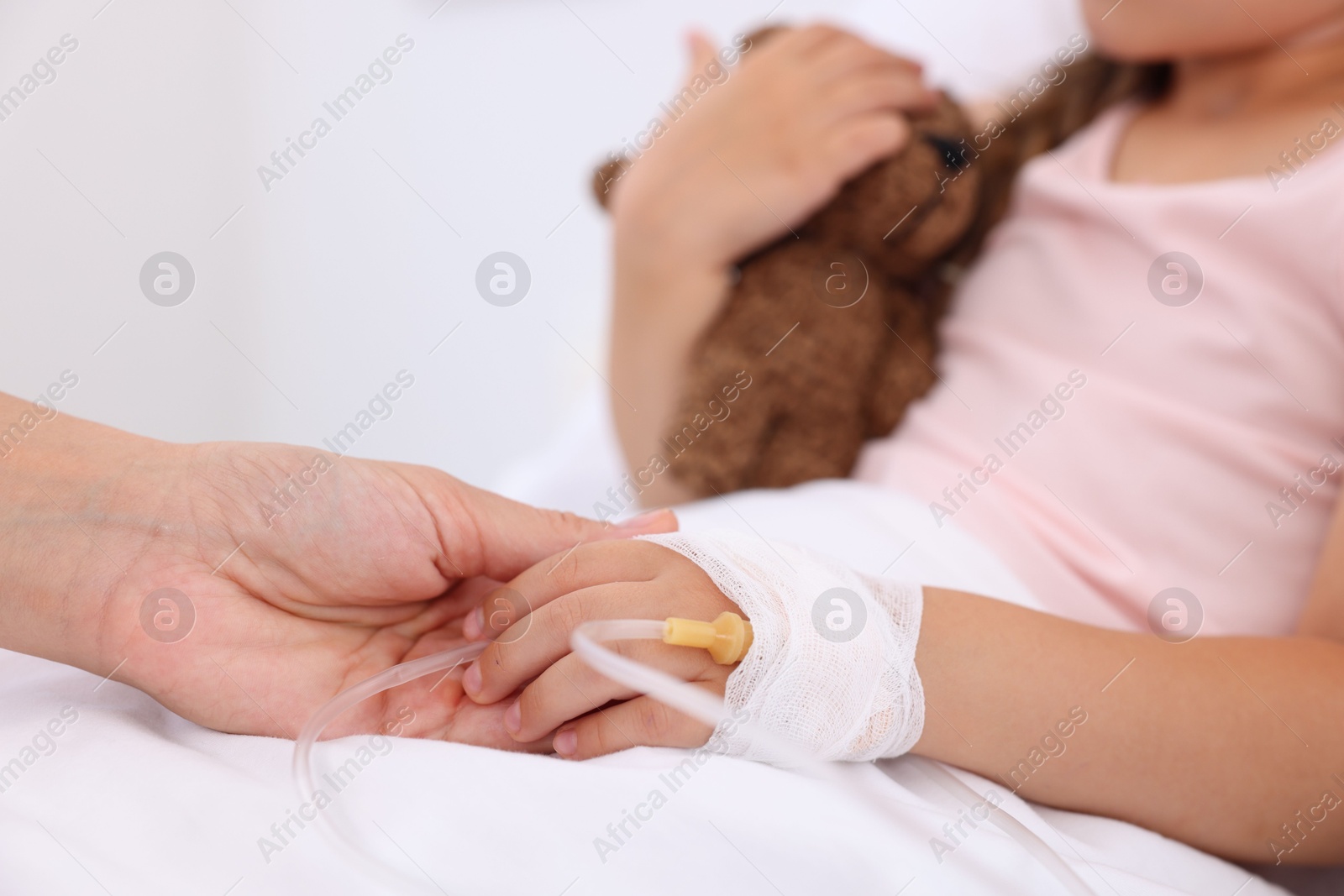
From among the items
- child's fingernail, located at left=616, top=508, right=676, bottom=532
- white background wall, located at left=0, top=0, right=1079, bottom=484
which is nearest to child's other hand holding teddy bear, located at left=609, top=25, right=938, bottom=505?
child's fingernail, located at left=616, top=508, right=676, bottom=532

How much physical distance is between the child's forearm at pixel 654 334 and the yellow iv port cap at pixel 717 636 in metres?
0.49

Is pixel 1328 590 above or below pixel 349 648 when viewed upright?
below

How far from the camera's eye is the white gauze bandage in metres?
0.56

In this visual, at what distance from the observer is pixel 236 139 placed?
6.07ft

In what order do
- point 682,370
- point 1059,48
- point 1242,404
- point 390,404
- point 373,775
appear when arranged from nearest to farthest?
point 373,775 < point 1242,404 < point 682,370 < point 1059,48 < point 390,404

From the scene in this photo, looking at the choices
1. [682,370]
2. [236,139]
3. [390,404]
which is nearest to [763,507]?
[682,370]

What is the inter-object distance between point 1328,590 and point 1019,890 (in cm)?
37

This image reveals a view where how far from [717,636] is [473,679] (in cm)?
17

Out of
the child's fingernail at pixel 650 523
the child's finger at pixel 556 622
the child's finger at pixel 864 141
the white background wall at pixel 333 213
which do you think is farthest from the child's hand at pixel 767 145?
the white background wall at pixel 333 213

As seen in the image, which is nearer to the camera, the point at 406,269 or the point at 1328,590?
the point at 1328,590

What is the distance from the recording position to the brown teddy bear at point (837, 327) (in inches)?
38.3

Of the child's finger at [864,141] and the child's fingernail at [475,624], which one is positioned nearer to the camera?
the child's fingernail at [475,624]

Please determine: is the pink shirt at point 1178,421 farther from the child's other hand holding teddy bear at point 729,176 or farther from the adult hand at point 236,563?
A: the adult hand at point 236,563

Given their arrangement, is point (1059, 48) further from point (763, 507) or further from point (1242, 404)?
point (763, 507)
